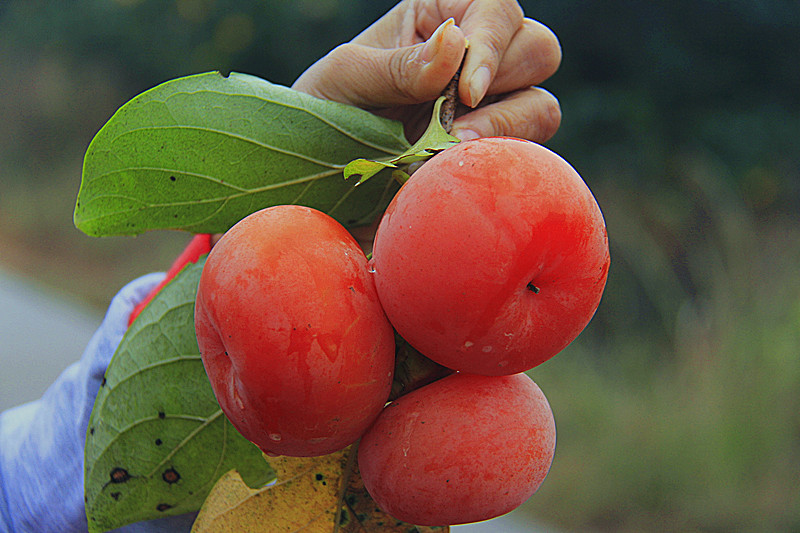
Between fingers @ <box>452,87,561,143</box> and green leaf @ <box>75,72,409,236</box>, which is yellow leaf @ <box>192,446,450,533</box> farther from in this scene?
fingers @ <box>452,87,561,143</box>

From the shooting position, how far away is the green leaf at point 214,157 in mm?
593

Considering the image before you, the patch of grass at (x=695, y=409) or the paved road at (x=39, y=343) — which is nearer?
the patch of grass at (x=695, y=409)

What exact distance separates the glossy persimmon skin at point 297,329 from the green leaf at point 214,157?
0.52 feet

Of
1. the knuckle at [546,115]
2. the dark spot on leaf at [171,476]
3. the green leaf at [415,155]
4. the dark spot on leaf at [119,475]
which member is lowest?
the dark spot on leaf at [171,476]

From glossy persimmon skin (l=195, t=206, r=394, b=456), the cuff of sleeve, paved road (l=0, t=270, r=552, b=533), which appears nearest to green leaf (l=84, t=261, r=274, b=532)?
glossy persimmon skin (l=195, t=206, r=394, b=456)

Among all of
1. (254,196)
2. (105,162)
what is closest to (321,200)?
(254,196)

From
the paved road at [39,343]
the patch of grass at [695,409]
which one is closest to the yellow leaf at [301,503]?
the paved road at [39,343]

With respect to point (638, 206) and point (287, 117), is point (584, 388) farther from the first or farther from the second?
point (287, 117)

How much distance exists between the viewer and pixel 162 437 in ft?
2.03

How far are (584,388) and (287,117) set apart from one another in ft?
8.50

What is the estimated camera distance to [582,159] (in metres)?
4.08

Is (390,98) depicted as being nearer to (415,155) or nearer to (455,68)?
(455,68)

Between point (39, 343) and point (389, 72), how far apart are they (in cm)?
332

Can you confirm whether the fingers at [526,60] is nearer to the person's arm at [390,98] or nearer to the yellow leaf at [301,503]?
the person's arm at [390,98]
